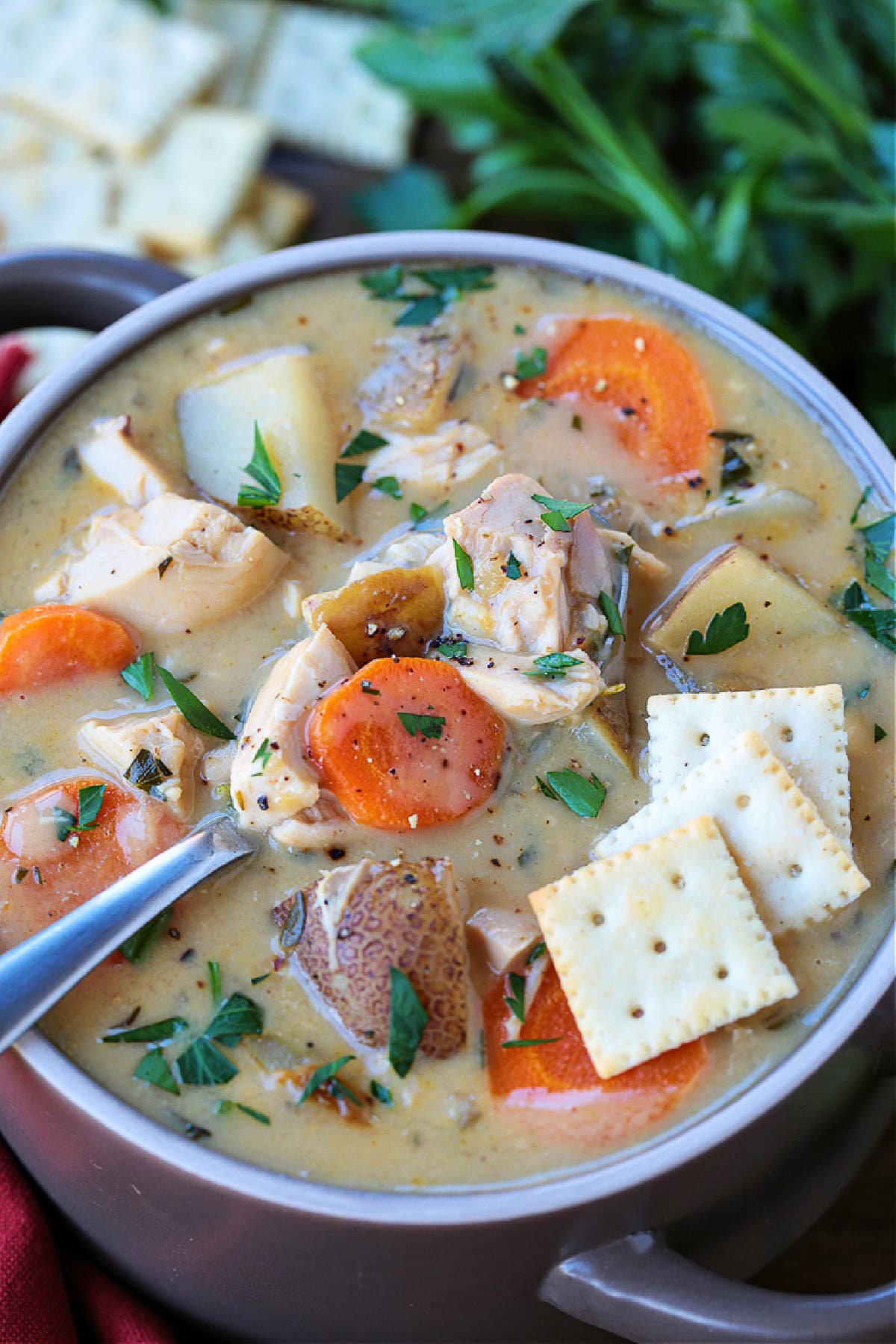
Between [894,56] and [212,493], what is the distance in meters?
1.92

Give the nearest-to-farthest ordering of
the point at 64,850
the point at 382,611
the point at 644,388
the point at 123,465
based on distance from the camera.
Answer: the point at 64,850
the point at 382,611
the point at 123,465
the point at 644,388

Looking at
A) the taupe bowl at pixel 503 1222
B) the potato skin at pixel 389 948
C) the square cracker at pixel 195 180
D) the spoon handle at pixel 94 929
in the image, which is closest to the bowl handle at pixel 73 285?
the spoon handle at pixel 94 929

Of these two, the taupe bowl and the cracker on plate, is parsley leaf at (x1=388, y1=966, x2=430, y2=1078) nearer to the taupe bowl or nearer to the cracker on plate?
the taupe bowl

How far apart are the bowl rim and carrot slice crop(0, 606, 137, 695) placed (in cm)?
23

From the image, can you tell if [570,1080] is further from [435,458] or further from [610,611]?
[435,458]

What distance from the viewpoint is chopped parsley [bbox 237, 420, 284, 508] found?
1776 millimetres

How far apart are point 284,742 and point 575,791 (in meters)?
0.35

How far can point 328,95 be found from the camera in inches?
130

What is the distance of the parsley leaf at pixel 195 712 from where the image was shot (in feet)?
5.41

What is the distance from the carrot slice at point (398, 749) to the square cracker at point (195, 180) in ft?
6.55

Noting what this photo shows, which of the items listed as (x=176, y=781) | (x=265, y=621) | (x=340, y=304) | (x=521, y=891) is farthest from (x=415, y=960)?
(x=340, y=304)

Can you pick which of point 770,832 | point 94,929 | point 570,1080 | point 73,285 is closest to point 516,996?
point 570,1080

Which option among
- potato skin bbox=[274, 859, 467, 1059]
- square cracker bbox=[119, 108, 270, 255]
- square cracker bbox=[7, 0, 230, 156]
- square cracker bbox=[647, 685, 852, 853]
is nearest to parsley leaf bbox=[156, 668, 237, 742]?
potato skin bbox=[274, 859, 467, 1059]

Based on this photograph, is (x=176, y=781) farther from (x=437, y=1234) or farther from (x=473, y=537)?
(x=437, y=1234)
